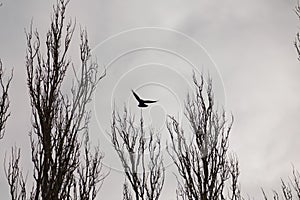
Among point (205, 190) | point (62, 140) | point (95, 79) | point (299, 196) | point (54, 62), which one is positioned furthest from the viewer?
point (299, 196)

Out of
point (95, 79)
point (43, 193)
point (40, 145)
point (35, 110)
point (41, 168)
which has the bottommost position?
point (43, 193)

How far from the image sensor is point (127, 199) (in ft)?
38.7

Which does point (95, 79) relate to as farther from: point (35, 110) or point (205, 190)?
point (205, 190)

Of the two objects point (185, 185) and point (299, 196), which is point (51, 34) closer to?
point (185, 185)

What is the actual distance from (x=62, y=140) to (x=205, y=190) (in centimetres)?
383

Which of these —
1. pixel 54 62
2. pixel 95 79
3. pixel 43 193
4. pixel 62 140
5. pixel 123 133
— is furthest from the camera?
pixel 123 133

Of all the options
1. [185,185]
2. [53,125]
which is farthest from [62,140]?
[185,185]

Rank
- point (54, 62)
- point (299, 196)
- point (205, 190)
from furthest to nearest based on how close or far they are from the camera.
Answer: point (299, 196) → point (205, 190) → point (54, 62)

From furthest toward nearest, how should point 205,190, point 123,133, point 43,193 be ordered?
point 123,133 → point 205,190 → point 43,193

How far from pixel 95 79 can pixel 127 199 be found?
17.4 ft

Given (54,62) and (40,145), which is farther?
Answer: (54,62)

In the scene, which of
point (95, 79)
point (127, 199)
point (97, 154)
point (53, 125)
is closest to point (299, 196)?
point (127, 199)

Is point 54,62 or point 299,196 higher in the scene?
point 54,62

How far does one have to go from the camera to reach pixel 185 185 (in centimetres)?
923
